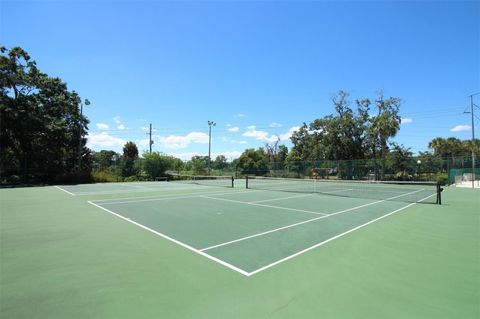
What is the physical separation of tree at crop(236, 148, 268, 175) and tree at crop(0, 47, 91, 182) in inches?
974

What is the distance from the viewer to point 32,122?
26.7 m

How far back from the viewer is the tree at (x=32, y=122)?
26.2 m

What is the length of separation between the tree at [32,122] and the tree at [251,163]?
24.7 metres

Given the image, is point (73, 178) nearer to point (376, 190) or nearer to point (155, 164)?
point (155, 164)

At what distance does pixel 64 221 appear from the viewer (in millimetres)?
8023

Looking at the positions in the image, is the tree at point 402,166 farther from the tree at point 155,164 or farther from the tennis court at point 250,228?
the tree at point 155,164

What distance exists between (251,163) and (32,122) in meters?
29.4

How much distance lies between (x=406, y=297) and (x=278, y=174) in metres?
35.2

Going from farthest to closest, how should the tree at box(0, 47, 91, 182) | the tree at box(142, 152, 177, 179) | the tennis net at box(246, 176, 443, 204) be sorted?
1. the tree at box(142, 152, 177, 179)
2. the tree at box(0, 47, 91, 182)
3. the tennis net at box(246, 176, 443, 204)

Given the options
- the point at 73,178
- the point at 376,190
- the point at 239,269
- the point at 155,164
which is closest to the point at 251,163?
the point at 155,164

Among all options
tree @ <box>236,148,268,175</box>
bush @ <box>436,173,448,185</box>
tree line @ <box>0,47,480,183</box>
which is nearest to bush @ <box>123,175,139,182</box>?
tree line @ <box>0,47,480,183</box>

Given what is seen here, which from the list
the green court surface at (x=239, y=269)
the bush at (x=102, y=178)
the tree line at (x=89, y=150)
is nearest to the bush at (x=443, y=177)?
the tree line at (x=89, y=150)

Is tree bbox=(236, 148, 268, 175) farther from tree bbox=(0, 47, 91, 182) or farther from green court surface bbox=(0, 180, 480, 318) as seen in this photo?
green court surface bbox=(0, 180, 480, 318)

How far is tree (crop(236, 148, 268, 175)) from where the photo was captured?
139ft
